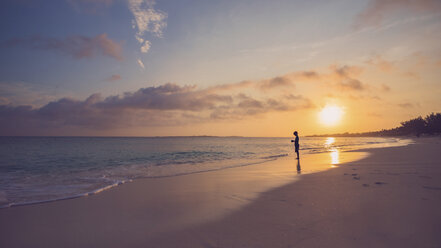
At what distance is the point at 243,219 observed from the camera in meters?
4.71

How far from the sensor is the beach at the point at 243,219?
3703mm

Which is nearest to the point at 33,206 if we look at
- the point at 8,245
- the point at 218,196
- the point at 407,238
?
the point at 8,245

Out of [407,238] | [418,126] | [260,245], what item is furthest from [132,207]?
[418,126]

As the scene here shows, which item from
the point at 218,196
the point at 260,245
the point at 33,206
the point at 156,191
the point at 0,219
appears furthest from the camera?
the point at 156,191

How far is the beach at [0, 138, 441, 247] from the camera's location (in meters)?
3.70

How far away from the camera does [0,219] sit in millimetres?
5375

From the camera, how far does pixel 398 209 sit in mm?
4852

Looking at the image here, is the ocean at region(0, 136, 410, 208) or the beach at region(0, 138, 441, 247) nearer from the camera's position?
the beach at region(0, 138, 441, 247)

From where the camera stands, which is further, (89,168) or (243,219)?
(89,168)

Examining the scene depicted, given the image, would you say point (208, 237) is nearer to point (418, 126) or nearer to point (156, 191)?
point (156, 191)

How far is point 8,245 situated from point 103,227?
4.96 feet

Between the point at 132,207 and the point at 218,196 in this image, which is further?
the point at 218,196

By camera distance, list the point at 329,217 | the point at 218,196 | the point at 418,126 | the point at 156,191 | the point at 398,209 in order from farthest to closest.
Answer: the point at 418,126
the point at 156,191
the point at 218,196
the point at 398,209
the point at 329,217

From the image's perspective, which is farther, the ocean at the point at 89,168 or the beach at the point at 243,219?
the ocean at the point at 89,168
